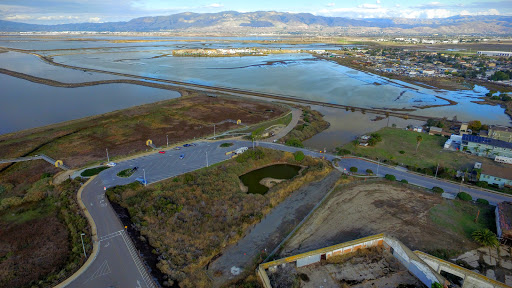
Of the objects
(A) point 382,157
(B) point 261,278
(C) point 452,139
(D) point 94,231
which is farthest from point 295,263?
(C) point 452,139

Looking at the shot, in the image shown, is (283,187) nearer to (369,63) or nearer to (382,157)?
(382,157)

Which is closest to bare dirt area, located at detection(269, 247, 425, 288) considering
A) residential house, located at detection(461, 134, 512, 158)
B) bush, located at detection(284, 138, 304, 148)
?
bush, located at detection(284, 138, 304, 148)

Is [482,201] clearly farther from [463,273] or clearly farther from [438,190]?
[463,273]

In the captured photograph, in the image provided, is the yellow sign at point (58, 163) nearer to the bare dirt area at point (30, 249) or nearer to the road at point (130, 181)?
the road at point (130, 181)

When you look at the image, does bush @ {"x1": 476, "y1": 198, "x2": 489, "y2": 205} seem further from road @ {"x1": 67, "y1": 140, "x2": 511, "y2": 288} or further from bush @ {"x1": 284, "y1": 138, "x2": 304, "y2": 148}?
bush @ {"x1": 284, "y1": 138, "x2": 304, "y2": 148}

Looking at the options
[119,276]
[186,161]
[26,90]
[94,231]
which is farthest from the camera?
[26,90]

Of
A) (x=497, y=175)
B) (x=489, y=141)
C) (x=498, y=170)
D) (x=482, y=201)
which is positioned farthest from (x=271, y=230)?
(x=489, y=141)

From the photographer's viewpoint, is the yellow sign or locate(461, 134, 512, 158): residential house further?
locate(461, 134, 512, 158): residential house
